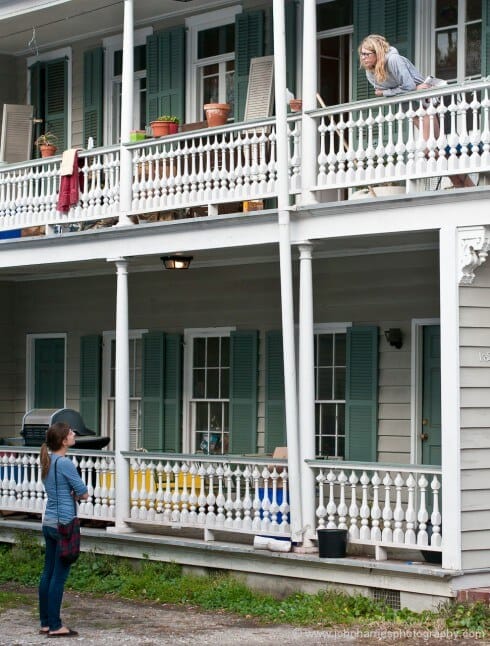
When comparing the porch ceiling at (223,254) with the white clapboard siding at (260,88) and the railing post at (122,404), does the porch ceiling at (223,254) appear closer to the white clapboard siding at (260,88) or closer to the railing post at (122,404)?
the railing post at (122,404)

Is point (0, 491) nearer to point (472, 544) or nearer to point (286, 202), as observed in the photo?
point (286, 202)

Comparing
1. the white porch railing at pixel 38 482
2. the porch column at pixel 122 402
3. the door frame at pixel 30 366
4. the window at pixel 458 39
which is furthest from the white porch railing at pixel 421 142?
the door frame at pixel 30 366

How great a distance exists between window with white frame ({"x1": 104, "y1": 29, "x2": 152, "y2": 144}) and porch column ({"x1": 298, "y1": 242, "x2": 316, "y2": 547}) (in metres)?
5.64

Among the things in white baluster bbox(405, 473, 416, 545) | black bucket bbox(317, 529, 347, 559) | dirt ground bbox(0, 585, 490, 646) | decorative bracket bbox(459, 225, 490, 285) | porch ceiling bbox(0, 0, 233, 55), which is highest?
porch ceiling bbox(0, 0, 233, 55)

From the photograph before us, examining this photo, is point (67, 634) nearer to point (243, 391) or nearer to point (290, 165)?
point (290, 165)

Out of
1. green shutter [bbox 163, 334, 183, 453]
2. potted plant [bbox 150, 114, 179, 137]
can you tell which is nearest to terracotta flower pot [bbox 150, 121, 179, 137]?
potted plant [bbox 150, 114, 179, 137]

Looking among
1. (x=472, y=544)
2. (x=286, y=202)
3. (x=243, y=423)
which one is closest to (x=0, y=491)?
(x=243, y=423)

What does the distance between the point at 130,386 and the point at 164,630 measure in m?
6.51

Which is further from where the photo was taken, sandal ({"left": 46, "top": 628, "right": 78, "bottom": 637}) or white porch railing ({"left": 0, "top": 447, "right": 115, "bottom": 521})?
white porch railing ({"left": 0, "top": 447, "right": 115, "bottom": 521})

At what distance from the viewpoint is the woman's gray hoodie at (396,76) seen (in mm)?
12945

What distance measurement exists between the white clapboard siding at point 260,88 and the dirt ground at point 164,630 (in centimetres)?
586

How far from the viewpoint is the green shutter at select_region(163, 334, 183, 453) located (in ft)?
57.2

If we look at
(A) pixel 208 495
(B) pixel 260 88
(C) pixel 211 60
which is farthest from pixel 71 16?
(A) pixel 208 495

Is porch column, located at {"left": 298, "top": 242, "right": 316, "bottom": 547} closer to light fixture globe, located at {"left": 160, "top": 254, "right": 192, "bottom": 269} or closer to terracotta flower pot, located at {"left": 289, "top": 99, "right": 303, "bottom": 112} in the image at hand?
terracotta flower pot, located at {"left": 289, "top": 99, "right": 303, "bottom": 112}
